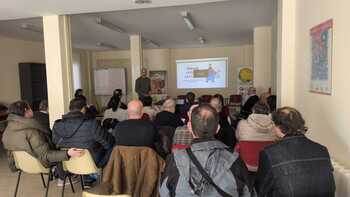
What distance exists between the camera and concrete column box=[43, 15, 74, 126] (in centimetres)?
470

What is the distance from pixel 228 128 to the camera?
3305mm

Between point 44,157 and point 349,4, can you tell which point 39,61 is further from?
point 349,4

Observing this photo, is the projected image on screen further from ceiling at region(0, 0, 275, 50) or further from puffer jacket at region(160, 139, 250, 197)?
puffer jacket at region(160, 139, 250, 197)

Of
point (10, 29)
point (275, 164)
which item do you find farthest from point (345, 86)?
point (10, 29)

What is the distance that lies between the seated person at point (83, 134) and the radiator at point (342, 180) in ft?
7.39

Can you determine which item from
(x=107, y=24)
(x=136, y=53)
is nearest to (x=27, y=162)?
(x=107, y=24)

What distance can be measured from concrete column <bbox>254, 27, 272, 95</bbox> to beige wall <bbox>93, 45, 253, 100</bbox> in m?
3.03

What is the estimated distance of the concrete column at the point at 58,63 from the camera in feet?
15.4

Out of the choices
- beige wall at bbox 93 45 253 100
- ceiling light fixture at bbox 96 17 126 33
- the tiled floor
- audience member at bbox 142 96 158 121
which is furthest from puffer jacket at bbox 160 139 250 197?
beige wall at bbox 93 45 253 100

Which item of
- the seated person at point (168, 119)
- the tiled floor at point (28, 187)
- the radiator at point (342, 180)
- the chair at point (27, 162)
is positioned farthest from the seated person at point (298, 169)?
the tiled floor at point (28, 187)

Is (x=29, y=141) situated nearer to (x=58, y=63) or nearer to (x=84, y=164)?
(x=84, y=164)

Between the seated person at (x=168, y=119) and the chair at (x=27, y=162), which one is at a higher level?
the seated person at (x=168, y=119)

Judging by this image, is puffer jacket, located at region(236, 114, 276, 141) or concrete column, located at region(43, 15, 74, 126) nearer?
puffer jacket, located at region(236, 114, 276, 141)

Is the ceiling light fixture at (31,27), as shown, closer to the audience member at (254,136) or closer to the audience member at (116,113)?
the audience member at (116,113)
